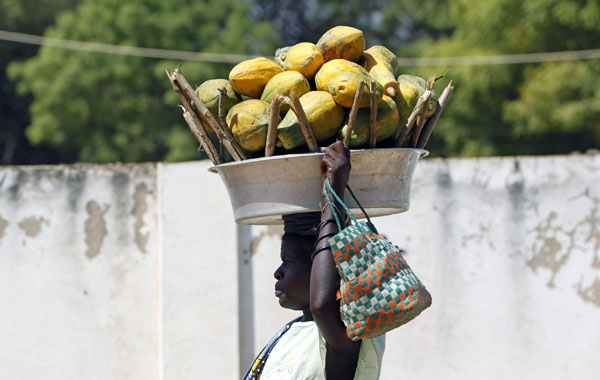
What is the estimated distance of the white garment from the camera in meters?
2.17

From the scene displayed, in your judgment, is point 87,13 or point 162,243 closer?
point 162,243

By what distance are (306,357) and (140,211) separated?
2.54 meters

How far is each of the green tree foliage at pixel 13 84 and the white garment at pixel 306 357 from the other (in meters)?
18.2

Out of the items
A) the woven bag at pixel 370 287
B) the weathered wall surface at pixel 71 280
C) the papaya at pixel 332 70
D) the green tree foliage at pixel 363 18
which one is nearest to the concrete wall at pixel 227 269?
the weathered wall surface at pixel 71 280

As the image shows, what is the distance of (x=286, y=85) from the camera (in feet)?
7.20

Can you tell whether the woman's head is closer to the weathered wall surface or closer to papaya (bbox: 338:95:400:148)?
papaya (bbox: 338:95:400:148)

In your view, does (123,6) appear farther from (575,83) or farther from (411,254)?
(411,254)

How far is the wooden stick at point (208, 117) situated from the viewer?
7.41 ft

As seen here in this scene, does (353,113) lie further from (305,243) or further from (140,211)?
(140,211)

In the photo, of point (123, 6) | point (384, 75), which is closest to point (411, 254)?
point (384, 75)

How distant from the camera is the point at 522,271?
4547 millimetres

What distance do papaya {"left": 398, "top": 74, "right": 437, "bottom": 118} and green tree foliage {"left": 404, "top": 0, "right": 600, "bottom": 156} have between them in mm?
8785

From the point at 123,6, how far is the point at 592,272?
40.3 feet

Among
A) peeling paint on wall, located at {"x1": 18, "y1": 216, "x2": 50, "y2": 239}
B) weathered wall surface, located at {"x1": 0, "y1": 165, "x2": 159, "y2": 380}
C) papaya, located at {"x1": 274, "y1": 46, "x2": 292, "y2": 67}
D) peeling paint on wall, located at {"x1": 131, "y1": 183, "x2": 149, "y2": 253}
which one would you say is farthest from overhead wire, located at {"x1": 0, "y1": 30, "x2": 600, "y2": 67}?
papaya, located at {"x1": 274, "y1": 46, "x2": 292, "y2": 67}
